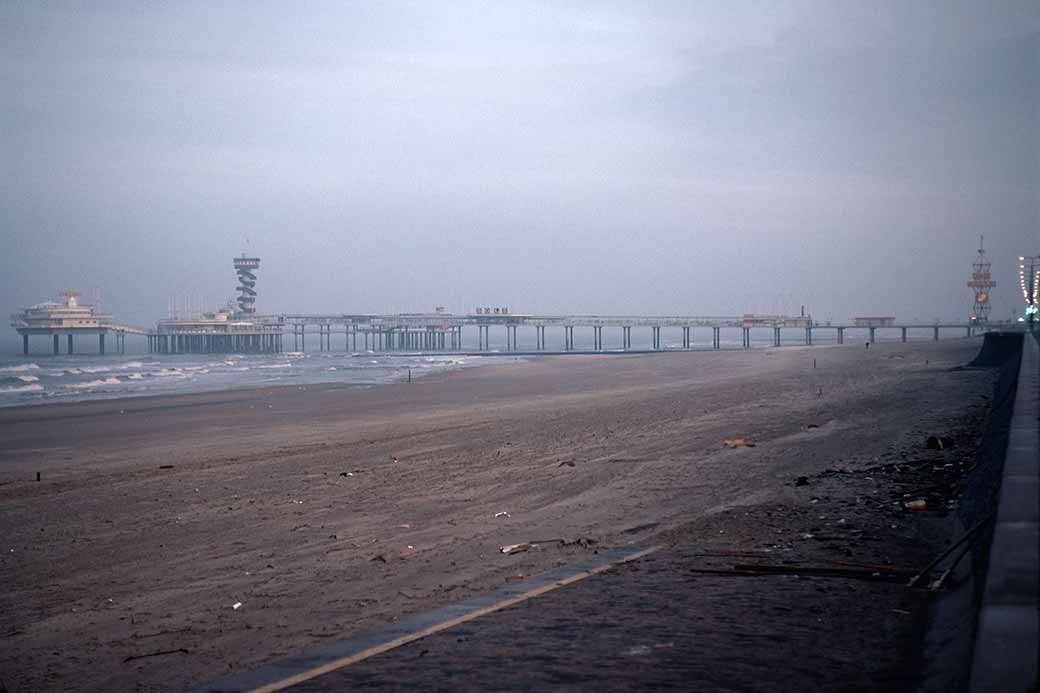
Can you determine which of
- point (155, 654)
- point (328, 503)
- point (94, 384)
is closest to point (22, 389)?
point (94, 384)

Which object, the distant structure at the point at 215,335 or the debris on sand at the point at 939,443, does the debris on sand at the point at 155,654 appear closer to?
the debris on sand at the point at 939,443

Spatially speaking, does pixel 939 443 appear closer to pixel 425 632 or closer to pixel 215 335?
pixel 425 632

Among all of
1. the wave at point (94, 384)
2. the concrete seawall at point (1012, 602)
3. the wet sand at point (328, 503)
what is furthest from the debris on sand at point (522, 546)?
the wave at point (94, 384)

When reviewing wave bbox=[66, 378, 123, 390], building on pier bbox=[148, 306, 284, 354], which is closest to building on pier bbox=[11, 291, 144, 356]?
building on pier bbox=[148, 306, 284, 354]

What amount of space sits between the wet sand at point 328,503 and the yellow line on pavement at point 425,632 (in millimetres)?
574

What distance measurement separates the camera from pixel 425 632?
14.9 feet

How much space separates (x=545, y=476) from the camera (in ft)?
→ 35.7

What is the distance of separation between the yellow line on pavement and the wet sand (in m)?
0.57

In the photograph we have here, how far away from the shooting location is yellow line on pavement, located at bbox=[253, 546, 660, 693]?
3865mm

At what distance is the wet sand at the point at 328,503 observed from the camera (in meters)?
5.46

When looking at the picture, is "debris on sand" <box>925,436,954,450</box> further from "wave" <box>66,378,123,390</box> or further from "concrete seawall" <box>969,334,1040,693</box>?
"wave" <box>66,378,123,390</box>

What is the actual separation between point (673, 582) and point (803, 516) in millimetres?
2473

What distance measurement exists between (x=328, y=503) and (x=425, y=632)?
18.1ft

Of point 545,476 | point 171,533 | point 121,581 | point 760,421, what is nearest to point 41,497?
point 171,533
